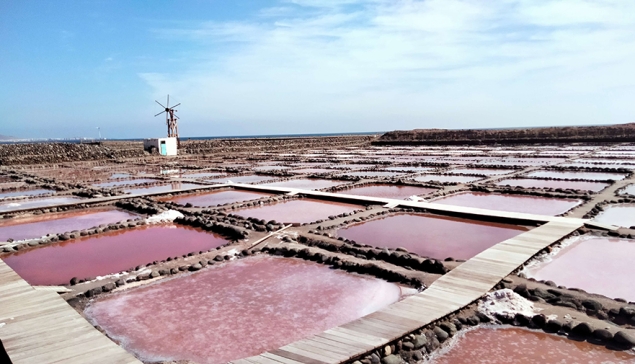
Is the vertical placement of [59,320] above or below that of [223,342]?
above

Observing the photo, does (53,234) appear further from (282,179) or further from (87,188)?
(282,179)

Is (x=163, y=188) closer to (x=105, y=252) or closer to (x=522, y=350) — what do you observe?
(x=105, y=252)

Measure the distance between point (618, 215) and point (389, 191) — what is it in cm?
622

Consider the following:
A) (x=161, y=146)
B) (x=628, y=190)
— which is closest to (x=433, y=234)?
(x=628, y=190)

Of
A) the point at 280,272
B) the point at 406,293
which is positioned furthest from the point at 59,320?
the point at 406,293

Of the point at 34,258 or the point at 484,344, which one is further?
the point at 34,258

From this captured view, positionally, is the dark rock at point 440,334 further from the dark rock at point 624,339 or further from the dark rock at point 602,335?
the dark rock at point 624,339

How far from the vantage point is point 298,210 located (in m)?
11.5

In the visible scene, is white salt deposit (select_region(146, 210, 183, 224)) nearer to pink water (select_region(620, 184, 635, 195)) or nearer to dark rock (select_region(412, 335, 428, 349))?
dark rock (select_region(412, 335, 428, 349))

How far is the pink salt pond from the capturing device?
4.64 m

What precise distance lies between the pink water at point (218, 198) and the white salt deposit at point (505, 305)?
907 centimetres

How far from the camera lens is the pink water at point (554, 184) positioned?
14242 millimetres

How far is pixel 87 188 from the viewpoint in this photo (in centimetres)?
1602

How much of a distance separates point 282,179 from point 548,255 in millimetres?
12450
